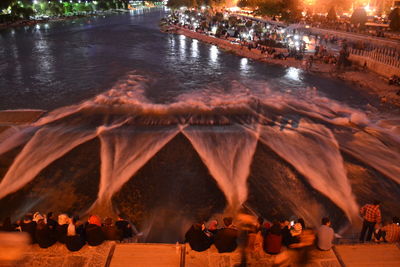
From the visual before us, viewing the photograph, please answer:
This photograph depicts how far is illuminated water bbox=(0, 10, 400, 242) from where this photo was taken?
10.6m

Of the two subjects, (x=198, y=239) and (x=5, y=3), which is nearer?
(x=198, y=239)

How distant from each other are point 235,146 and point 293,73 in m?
16.8

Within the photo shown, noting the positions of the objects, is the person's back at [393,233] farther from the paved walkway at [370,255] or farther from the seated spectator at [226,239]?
the seated spectator at [226,239]

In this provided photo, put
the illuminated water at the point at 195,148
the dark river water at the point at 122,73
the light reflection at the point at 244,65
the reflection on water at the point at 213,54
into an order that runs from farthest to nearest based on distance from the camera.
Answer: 1. the reflection on water at the point at 213,54
2. the light reflection at the point at 244,65
3. the dark river water at the point at 122,73
4. the illuminated water at the point at 195,148

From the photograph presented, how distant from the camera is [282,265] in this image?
6.66 meters

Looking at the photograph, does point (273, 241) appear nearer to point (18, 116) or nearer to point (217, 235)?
point (217, 235)

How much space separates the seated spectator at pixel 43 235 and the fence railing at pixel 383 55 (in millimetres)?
25966

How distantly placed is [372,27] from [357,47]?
1295 cm

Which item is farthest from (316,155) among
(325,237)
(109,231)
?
(109,231)

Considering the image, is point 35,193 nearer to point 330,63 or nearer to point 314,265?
point 314,265

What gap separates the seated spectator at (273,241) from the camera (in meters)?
6.84

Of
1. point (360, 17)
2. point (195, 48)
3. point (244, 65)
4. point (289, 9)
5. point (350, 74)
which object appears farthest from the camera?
point (289, 9)

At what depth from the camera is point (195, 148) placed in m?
14.4

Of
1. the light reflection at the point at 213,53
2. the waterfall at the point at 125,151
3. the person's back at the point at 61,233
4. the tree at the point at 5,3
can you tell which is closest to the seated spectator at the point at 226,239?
the person's back at the point at 61,233
